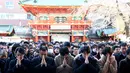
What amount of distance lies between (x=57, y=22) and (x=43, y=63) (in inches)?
1173

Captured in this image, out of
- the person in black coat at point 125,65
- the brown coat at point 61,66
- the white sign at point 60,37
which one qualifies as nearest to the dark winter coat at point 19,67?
the brown coat at point 61,66

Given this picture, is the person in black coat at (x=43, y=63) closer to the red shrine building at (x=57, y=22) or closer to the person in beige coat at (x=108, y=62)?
the person in beige coat at (x=108, y=62)

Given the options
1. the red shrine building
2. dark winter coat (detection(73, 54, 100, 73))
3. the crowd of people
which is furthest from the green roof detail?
dark winter coat (detection(73, 54, 100, 73))

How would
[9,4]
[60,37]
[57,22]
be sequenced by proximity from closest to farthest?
[57,22]
[60,37]
[9,4]

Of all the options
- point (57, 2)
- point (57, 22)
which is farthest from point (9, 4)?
point (57, 22)

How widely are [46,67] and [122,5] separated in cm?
2889

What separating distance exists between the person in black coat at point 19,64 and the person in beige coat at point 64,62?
0.82 metres

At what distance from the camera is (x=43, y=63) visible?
9.45 metres

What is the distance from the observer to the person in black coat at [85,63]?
913 cm

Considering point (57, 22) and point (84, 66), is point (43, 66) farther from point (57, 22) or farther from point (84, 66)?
point (57, 22)

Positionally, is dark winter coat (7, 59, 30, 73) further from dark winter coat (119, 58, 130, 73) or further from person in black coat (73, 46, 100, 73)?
dark winter coat (119, 58, 130, 73)

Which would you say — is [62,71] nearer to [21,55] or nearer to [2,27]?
[21,55]

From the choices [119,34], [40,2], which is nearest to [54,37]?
[40,2]

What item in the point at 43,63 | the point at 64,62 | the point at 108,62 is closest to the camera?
the point at 43,63
